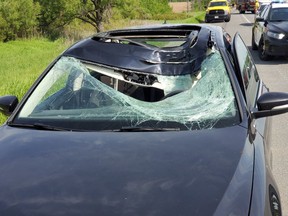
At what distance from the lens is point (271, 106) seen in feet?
10.1

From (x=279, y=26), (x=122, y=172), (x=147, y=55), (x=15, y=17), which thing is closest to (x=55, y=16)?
(x=15, y=17)

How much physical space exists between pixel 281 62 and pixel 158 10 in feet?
128

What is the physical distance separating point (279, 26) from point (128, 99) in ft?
33.5

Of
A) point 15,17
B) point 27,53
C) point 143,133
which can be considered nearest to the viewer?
point 143,133

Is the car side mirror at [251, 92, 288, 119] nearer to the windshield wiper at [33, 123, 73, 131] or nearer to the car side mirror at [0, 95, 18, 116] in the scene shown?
the windshield wiper at [33, 123, 73, 131]

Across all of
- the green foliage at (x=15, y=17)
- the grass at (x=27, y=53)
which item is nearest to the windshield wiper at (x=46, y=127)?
the grass at (x=27, y=53)

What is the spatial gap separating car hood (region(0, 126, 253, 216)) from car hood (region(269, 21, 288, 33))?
33.7 feet

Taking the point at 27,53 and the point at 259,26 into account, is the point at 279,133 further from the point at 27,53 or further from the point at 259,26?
the point at 27,53

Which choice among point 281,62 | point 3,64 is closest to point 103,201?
point 281,62

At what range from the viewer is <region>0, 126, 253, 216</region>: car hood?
2.00 metres

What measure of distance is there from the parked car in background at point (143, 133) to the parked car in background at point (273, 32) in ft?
27.6

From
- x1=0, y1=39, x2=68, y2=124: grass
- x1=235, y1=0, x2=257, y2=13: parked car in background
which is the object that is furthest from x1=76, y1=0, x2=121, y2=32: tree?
x1=235, y1=0, x2=257, y2=13: parked car in background

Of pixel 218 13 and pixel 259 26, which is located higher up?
pixel 259 26

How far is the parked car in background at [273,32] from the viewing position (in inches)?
480
